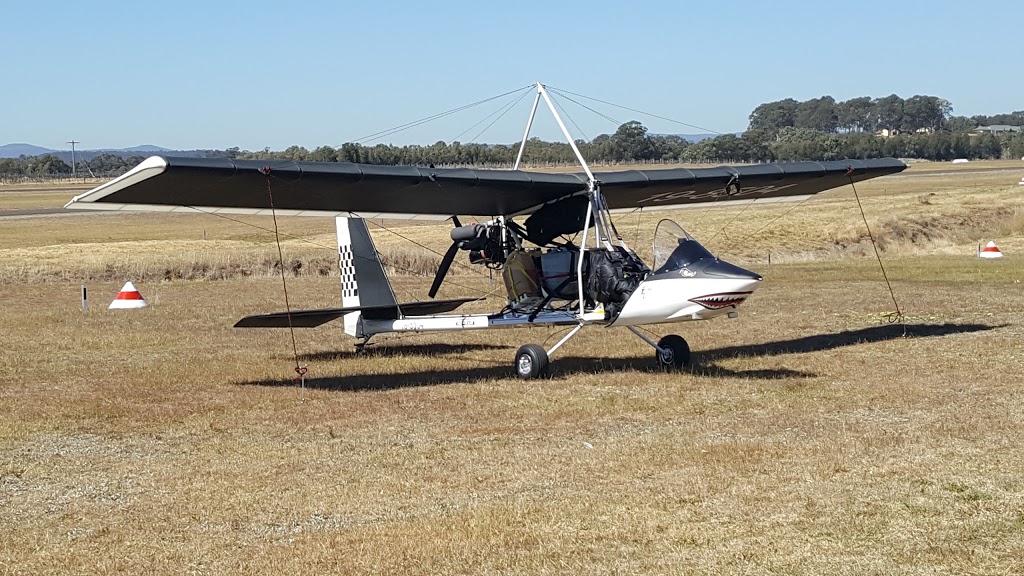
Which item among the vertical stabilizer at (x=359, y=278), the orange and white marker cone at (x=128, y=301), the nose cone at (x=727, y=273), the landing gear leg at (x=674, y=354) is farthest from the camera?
the orange and white marker cone at (x=128, y=301)

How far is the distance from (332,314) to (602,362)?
407 cm

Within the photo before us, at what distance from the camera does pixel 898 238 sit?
42312 mm

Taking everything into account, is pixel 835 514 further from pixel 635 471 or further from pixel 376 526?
pixel 376 526

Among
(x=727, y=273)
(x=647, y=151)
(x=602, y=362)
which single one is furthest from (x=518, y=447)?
(x=647, y=151)

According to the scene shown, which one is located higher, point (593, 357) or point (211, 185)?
point (211, 185)

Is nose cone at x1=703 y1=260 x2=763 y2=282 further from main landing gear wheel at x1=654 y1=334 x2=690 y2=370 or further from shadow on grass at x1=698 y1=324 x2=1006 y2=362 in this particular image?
shadow on grass at x1=698 y1=324 x2=1006 y2=362

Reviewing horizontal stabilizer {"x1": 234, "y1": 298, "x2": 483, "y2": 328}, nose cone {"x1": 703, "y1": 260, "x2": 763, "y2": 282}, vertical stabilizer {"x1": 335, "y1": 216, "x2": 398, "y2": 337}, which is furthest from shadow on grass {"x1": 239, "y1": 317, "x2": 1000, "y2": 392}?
nose cone {"x1": 703, "y1": 260, "x2": 763, "y2": 282}

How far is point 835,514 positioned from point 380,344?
1223cm

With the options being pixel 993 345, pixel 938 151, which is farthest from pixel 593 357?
pixel 938 151

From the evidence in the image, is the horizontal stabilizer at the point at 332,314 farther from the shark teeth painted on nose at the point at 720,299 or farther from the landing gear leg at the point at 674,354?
the shark teeth painted on nose at the point at 720,299

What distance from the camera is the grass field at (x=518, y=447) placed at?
7441 millimetres

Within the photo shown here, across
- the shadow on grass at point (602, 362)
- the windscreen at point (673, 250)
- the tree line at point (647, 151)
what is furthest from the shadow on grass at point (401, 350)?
the tree line at point (647, 151)

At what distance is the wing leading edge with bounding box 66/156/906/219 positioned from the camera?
12766 mm

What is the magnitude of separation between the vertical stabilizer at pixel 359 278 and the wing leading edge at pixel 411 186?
1.48m
